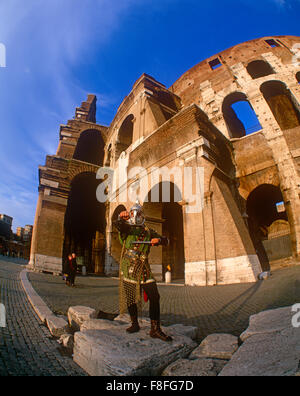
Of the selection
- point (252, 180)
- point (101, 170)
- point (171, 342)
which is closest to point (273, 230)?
point (252, 180)

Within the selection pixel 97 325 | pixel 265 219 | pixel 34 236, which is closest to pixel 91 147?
pixel 34 236

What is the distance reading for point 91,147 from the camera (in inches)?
828

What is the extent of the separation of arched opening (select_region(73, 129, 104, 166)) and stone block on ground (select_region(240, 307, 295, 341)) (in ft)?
65.1

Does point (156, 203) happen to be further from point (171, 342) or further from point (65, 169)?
point (171, 342)

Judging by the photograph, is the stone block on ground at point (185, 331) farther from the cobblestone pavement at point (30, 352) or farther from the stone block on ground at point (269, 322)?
the cobblestone pavement at point (30, 352)

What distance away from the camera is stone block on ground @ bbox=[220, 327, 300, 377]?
1.19m

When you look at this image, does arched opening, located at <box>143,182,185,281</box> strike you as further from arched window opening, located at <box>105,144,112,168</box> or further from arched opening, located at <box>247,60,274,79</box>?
arched opening, located at <box>247,60,274,79</box>

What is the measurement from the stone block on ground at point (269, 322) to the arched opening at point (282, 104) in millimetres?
13978

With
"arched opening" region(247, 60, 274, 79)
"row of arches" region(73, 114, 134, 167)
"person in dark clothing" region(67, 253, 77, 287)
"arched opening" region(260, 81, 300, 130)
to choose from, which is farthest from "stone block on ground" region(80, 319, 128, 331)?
"arched opening" region(247, 60, 274, 79)

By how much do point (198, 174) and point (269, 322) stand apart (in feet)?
21.8

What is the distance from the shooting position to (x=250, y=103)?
12711mm

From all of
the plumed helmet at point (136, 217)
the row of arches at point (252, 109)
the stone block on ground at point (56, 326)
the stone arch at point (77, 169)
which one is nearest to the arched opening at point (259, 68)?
the row of arches at point (252, 109)

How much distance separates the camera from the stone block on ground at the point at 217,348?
1754mm

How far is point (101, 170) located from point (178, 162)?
9190 mm
